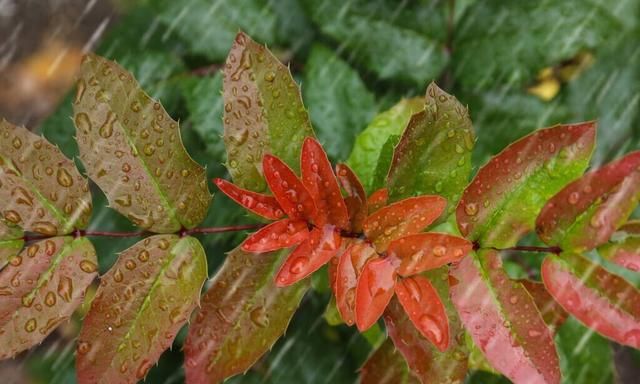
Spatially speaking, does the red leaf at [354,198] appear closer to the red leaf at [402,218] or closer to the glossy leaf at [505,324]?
the red leaf at [402,218]

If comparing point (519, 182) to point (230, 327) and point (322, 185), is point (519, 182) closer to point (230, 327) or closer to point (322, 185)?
point (322, 185)

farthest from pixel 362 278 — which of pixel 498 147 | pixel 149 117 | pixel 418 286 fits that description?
pixel 498 147

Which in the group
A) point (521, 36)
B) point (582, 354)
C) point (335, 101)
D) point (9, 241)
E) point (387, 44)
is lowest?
point (9, 241)

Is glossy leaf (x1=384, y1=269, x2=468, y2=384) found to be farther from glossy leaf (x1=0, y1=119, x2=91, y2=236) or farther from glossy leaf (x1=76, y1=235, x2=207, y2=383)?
glossy leaf (x1=0, y1=119, x2=91, y2=236)

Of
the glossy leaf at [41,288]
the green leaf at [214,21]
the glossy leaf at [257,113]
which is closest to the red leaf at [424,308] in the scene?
the glossy leaf at [257,113]

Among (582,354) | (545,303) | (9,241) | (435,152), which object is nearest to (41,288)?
(9,241)

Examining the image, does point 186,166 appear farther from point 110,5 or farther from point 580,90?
point 110,5

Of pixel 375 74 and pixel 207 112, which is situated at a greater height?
pixel 375 74

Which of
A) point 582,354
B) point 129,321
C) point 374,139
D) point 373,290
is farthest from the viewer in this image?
point 582,354
